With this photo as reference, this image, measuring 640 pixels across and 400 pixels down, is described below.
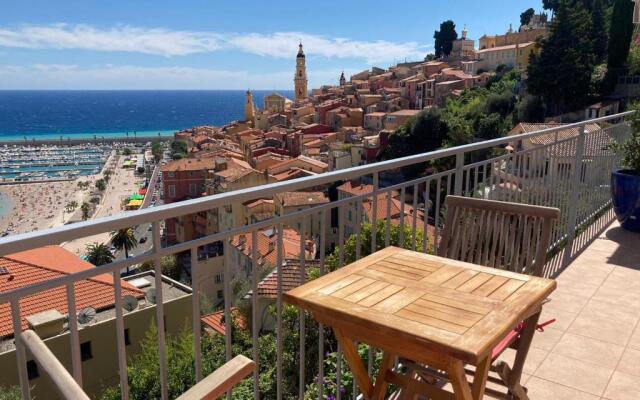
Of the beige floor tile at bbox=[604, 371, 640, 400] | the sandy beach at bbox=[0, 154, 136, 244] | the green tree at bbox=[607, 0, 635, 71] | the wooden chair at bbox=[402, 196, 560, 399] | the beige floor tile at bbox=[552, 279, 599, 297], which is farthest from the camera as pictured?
the sandy beach at bbox=[0, 154, 136, 244]

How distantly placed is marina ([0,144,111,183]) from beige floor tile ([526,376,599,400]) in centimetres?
9184

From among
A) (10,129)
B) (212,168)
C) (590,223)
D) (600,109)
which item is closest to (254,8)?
(212,168)

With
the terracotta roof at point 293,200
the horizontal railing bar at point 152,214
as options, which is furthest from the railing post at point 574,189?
the horizontal railing bar at point 152,214

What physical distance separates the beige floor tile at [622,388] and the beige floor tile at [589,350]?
0.46 feet

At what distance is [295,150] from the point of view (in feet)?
221

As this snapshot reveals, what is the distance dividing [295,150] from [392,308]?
217ft

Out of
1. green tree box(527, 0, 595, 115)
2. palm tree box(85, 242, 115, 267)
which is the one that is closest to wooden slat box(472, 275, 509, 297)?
palm tree box(85, 242, 115, 267)

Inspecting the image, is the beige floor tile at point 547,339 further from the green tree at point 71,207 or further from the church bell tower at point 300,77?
the church bell tower at point 300,77

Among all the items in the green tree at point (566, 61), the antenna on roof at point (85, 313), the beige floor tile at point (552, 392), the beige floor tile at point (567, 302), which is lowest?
the beige floor tile at point (552, 392)

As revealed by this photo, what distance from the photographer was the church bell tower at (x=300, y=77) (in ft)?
339

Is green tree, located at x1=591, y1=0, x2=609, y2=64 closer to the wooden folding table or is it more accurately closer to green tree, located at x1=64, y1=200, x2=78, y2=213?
the wooden folding table

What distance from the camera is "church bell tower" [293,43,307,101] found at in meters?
103

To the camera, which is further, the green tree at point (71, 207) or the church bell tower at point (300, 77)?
the church bell tower at point (300, 77)

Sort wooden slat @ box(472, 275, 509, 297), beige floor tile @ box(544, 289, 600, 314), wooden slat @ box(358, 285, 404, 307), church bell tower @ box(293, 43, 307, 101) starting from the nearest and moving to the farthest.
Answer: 1. wooden slat @ box(358, 285, 404, 307)
2. wooden slat @ box(472, 275, 509, 297)
3. beige floor tile @ box(544, 289, 600, 314)
4. church bell tower @ box(293, 43, 307, 101)
